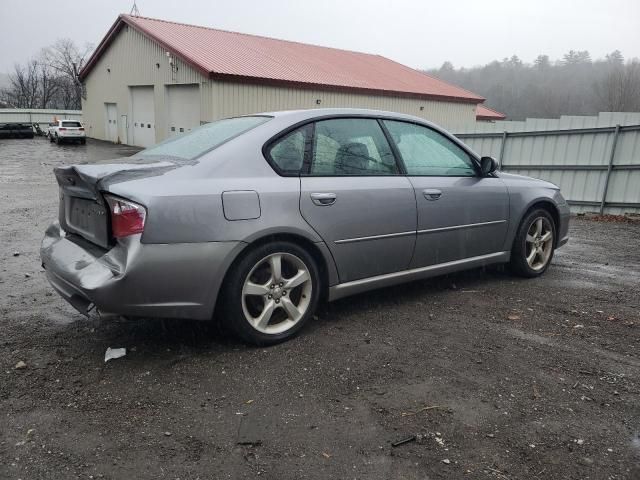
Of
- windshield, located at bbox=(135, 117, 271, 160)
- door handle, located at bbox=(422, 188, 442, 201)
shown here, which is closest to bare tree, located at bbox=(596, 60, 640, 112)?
door handle, located at bbox=(422, 188, 442, 201)

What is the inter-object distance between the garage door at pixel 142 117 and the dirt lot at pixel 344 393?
23198 mm

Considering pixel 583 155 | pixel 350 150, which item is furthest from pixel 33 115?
pixel 350 150

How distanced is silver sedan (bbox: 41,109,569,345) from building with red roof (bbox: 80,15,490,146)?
17553 millimetres

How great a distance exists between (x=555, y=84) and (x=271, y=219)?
2990 inches

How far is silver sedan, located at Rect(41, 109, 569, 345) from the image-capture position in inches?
115

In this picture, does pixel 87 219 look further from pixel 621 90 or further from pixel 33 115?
pixel 621 90

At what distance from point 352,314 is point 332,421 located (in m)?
1.51

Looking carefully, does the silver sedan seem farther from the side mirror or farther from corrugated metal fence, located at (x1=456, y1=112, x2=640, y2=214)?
corrugated metal fence, located at (x1=456, y1=112, x2=640, y2=214)

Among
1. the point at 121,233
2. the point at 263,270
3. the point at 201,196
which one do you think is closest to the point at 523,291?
the point at 263,270

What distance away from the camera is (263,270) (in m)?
3.32

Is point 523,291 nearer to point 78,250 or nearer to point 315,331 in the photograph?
point 315,331

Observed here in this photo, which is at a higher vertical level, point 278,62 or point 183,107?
point 278,62

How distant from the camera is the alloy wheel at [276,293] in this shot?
328cm

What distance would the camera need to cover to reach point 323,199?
11.4 ft
